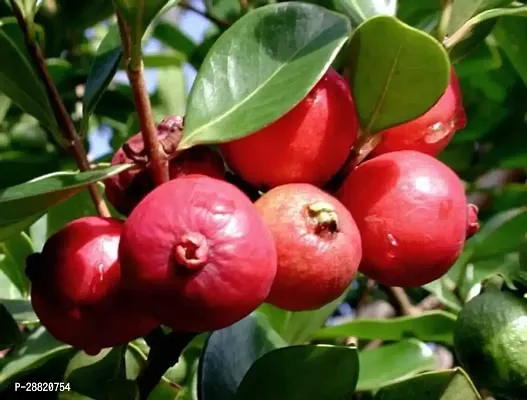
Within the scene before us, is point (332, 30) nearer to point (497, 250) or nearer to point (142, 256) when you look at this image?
point (142, 256)

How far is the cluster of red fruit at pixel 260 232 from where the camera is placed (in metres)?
0.69

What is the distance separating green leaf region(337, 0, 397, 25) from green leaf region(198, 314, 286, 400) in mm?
379

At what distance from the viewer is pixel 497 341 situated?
965 millimetres

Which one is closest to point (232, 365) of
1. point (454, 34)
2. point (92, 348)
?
point (92, 348)

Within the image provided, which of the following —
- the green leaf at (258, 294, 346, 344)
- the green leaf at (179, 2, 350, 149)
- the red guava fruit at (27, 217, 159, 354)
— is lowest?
the green leaf at (258, 294, 346, 344)

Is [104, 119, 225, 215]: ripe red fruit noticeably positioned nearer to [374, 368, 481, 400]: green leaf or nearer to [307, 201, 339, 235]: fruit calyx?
[307, 201, 339, 235]: fruit calyx

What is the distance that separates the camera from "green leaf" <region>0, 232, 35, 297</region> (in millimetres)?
1298

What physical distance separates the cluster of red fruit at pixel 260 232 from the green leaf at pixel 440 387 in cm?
10

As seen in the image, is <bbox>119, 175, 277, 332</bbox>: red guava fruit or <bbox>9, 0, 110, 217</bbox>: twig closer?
<bbox>119, 175, 277, 332</bbox>: red guava fruit

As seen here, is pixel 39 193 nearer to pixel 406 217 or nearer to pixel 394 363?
pixel 406 217

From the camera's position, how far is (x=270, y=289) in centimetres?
76

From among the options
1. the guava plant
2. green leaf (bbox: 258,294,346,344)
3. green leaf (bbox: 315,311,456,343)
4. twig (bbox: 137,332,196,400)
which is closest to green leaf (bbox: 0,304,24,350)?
the guava plant

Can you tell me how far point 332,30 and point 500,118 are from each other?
988 millimetres

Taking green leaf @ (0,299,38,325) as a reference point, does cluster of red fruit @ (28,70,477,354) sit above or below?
above
